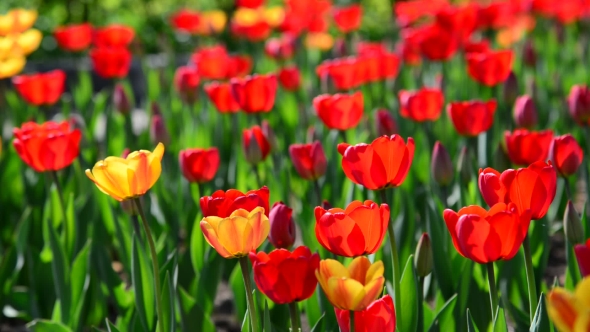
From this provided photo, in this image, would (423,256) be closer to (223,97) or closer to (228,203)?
(228,203)

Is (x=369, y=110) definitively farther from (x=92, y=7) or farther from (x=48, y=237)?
(x=92, y=7)

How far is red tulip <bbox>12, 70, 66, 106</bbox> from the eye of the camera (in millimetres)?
3326

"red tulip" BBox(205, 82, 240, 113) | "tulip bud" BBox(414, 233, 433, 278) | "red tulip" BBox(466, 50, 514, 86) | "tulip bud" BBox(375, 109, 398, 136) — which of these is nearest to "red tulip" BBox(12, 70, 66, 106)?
"red tulip" BBox(205, 82, 240, 113)

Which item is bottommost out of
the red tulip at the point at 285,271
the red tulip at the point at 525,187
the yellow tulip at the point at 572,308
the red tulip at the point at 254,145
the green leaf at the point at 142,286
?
the green leaf at the point at 142,286

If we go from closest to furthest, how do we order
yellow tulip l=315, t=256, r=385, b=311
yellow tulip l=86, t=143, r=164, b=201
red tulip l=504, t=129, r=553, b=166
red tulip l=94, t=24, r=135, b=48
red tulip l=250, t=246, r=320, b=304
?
yellow tulip l=315, t=256, r=385, b=311, red tulip l=250, t=246, r=320, b=304, yellow tulip l=86, t=143, r=164, b=201, red tulip l=504, t=129, r=553, b=166, red tulip l=94, t=24, r=135, b=48

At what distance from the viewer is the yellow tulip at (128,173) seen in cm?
158

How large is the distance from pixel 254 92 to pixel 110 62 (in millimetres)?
1326

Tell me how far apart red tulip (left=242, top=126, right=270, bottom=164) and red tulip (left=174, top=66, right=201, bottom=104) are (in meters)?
1.19

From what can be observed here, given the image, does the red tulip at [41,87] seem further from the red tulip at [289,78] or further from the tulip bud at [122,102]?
the red tulip at [289,78]

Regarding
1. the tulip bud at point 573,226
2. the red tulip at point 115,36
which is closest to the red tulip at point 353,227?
the tulip bud at point 573,226

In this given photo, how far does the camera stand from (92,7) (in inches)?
308

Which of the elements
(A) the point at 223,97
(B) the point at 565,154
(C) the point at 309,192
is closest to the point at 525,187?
(B) the point at 565,154

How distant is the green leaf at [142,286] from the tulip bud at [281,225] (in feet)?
1.51

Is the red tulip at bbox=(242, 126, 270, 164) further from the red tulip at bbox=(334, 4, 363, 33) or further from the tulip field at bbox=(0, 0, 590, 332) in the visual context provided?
the red tulip at bbox=(334, 4, 363, 33)
